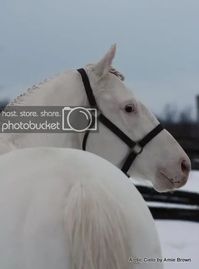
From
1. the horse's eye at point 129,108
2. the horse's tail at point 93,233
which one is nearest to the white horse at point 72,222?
the horse's tail at point 93,233

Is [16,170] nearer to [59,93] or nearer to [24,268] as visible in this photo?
[24,268]

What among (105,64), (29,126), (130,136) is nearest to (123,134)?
(130,136)

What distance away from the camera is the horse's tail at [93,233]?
137 centimetres

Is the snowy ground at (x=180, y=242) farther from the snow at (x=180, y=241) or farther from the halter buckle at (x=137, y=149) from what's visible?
the halter buckle at (x=137, y=149)

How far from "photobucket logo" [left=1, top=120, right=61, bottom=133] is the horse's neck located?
0.04 m

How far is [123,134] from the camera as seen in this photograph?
2.87 m

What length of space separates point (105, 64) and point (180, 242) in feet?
12.0

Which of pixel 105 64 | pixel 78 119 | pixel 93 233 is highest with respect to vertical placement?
pixel 105 64

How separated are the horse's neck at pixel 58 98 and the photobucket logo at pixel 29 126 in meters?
0.04

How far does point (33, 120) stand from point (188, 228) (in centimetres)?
472

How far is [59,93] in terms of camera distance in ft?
9.25

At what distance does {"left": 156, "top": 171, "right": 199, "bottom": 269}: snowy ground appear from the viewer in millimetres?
4996

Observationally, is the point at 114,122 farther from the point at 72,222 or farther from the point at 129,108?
the point at 72,222

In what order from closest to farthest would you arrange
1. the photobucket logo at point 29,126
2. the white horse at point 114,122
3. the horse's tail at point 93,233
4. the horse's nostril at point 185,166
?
→ the horse's tail at point 93,233
the photobucket logo at point 29,126
the white horse at point 114,122
the horse's nostril at point 185,166
